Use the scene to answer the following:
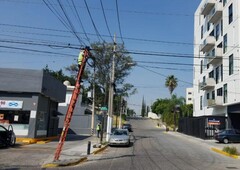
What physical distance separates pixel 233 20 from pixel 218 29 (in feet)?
26.7

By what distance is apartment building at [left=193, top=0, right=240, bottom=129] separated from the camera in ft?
137

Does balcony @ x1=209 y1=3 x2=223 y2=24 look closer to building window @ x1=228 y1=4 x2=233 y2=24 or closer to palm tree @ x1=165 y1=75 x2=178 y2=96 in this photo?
building window @ x1=228 y1=4 x2=233 y2=24

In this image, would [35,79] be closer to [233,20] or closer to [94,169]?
[94,169]

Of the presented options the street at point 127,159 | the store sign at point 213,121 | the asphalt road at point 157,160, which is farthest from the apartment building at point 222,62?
the street at point 127,159

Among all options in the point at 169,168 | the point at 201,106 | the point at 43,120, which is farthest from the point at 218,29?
the point at 169,168

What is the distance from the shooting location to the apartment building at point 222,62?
41.8 meters

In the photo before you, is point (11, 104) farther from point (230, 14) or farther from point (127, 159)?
point (230, 14)

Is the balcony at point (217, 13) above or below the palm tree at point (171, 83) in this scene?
above

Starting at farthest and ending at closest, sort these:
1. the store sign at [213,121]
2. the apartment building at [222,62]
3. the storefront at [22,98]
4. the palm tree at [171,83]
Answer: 1. the palm tree at [171,83]
2. the store sign at [213,121]
3. the apartment building at [222,62]
4. the storefront at [22,98]

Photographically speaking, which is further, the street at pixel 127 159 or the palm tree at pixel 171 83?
the palm tree at pixel 171 83

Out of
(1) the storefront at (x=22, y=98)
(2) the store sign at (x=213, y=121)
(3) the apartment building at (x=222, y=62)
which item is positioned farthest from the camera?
(2) the store sign at (x=213, y=121)

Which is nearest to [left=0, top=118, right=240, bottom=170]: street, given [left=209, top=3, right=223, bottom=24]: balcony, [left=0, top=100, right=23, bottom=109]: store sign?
[left=0, top=100, right=23, bottom=109]: store sign

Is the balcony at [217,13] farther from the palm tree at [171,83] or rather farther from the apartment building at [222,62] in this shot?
the palm tree at [171,83]

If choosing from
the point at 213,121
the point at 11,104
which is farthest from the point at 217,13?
the point at 11,104
